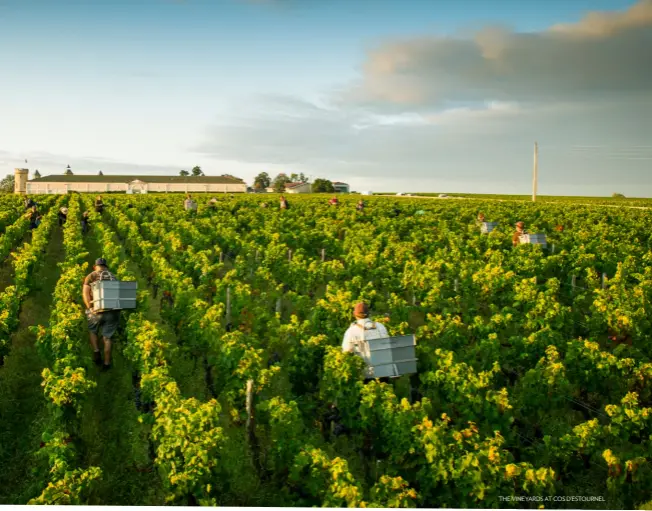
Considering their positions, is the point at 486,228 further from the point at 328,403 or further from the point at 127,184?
the point at 127,184

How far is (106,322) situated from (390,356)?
14.8ft

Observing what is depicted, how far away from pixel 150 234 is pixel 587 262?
1287cm

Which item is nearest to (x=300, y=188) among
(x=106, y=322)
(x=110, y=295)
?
(x=106, y=322)

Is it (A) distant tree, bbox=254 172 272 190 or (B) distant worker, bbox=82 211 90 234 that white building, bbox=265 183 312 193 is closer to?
(A) distant tree, bbox=254 172 272 190

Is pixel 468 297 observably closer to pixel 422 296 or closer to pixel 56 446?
pixel 422 296

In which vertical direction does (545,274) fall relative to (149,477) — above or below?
above

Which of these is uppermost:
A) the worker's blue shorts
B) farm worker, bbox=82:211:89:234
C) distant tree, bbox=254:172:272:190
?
distant tree, bbox=254:172:272:190

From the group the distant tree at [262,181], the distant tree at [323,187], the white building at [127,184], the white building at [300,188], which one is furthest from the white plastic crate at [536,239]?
the distant tree at [262,181]

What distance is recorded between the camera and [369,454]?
6.56 meters

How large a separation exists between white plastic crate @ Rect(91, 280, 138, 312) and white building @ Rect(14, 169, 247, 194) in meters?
87.0

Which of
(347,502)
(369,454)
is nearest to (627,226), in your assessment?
(369,454)

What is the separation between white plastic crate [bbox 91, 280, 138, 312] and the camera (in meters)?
8.24

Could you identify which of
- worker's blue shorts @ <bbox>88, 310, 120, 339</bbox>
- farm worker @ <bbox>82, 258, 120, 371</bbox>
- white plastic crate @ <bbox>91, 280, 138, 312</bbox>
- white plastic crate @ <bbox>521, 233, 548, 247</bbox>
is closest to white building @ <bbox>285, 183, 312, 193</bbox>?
white plastic crate @ <bbox>521, 233, 548, 247</bbox>

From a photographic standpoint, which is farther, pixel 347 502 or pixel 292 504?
pixel 292 504
